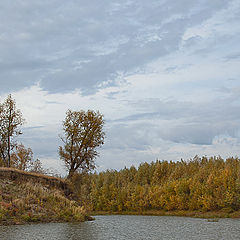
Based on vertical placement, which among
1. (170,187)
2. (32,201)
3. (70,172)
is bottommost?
(170,187)

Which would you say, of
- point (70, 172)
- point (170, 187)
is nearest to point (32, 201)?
point (70, 172)

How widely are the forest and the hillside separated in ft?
153

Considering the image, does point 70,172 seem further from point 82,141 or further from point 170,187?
point 170,187

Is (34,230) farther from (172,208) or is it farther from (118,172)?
(118,172)

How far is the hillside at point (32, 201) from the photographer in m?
32.5

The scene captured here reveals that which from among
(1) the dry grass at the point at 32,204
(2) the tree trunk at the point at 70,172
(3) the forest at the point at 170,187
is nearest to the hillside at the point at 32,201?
(1) the dry grass at the point at 32,204

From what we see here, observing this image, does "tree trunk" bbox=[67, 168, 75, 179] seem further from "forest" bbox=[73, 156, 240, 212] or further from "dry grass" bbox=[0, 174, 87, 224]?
"forest" bbox=[73, 156, 240, 212]

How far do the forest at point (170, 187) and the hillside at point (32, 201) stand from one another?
153 ft

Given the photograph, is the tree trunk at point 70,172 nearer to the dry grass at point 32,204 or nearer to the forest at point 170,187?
the dry grass at point 32,204

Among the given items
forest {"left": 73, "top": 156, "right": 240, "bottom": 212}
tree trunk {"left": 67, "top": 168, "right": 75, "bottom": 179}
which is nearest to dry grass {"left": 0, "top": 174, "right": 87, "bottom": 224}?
tree trunk {"left": 67, "top": 168, "right": 75, "bottom": 179}

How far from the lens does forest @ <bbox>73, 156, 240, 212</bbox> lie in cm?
10481

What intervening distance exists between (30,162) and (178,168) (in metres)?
64.7

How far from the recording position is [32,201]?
3575 centimetres

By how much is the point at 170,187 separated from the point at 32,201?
287ft
